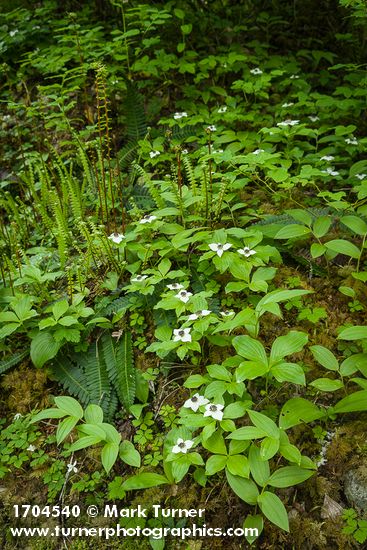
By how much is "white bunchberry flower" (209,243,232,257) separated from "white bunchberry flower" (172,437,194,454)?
129cm

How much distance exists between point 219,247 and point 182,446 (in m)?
1.39

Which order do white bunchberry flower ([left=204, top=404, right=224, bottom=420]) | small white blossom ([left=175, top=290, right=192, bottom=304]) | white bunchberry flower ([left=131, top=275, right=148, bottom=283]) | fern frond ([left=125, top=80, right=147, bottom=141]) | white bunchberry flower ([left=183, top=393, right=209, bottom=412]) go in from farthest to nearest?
fern frond ([left=125, top=80, right=147, bottom=141]) < white bunchberry flower ([left=131, top=275, right=148, bottom=283]) < small white blossom ([left=175, top=290, right=192, bottom=304]) < white bunchberry flower ([left=183, top=393, right=209, bottom=412]) < white bunchberry flower ([left=204, top=404, right=224, bottom=420])

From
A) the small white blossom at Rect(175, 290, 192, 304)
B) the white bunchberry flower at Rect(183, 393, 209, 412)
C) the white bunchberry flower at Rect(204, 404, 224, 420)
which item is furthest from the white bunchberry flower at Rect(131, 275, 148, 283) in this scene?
the white bunchberry flower at Rect(204, 404, 224, 420)

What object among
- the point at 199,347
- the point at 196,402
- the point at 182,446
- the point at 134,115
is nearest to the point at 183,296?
the point at 199,347

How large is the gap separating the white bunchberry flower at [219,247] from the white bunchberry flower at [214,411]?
1.10 metres

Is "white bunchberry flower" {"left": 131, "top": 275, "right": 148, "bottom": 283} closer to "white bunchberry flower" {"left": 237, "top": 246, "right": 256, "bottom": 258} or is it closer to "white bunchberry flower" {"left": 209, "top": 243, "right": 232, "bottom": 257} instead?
"white bunchberry flower" {"left": 209, "top": 243, "right": 232, "bottom": 257}

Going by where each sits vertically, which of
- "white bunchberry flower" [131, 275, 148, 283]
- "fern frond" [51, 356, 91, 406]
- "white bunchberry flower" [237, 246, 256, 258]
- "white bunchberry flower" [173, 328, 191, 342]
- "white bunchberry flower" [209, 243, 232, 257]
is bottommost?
"fern frond" [51, 356, 91, 406]

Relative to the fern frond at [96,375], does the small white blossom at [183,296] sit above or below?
above

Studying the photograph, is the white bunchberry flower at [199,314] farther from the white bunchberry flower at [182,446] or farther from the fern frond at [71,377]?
the fern frond at [71,377]

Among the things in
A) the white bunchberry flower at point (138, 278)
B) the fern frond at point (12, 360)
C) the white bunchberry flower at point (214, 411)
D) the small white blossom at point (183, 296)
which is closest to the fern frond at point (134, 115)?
the white bunchberry flower at point (138, 278)

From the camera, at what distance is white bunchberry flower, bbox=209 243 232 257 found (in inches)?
121

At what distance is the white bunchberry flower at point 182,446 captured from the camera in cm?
240

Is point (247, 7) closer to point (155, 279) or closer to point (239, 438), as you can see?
point (155, 279)

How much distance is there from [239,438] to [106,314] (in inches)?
57.3
